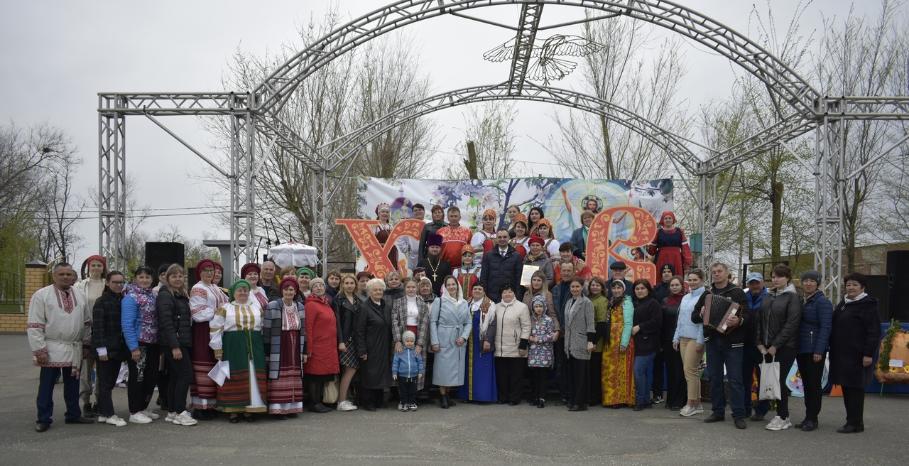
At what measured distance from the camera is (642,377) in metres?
8.76

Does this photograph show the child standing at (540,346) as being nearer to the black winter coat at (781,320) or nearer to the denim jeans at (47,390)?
the black winter coat at (781,320)

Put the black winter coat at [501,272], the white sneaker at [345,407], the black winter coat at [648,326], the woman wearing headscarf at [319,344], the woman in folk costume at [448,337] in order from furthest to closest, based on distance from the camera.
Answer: the black winter coat at [501,272]
the woman in folk costume at [448,337]
the black winter coat at [648,326]
the white sneaker at [345,407]
the woman wearing headscarf at [319,344]

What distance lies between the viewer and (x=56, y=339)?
24.0 ft

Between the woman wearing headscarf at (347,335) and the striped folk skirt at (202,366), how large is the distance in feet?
4.94

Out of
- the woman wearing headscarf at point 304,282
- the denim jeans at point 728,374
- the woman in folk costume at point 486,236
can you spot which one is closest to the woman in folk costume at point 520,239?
the woman in folk costume at point 486,236

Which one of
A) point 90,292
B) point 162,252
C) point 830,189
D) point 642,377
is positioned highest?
point 830,189

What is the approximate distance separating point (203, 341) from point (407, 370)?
236cm

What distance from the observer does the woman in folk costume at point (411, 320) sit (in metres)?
8.73

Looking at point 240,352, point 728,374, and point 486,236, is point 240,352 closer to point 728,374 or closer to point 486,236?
point 486,236

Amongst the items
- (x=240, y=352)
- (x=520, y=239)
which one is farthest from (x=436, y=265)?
(x=240, y=352)

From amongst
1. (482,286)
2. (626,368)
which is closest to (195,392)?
(482,286)

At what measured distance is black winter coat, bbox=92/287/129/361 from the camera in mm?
7422

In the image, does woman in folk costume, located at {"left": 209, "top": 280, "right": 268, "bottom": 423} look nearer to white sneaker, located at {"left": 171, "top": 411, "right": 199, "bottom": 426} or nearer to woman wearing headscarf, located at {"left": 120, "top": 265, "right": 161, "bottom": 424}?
white sneaker, located at {"left": 171, "top": 411, "right": 199, "bottom": 426}

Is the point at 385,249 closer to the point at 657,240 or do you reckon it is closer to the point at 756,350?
the point at 657,240
